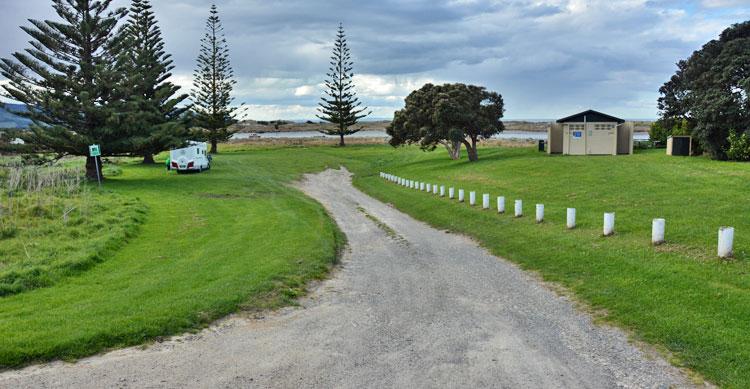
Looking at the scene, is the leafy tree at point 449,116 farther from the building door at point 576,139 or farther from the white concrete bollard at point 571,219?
the white concrete bollard at point 571,219

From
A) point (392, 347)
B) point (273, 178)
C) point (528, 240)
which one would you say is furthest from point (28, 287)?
point (273, 178)

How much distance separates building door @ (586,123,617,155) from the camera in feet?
127

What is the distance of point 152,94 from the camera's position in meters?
44.8

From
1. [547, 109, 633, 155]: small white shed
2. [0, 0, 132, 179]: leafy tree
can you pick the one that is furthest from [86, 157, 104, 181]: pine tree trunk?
[547, 109, 633, 155]: small white shed

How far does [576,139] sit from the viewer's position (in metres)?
39.2

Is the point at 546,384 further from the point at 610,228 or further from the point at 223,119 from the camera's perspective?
the point at 223,119

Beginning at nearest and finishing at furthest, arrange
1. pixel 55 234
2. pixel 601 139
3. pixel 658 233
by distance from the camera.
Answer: pixel 658 233 < pixel 55 234 < pixel 601 139

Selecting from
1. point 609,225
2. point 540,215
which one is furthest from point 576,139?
point 609,225

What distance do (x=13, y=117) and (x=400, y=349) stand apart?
1313 inches

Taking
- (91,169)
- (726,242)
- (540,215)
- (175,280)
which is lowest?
(175,280)

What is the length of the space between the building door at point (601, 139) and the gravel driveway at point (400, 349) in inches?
1205

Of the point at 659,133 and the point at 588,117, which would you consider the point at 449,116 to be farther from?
the point at 659,133

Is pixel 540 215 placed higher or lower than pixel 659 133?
lower

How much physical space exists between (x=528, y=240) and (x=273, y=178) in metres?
25.1
